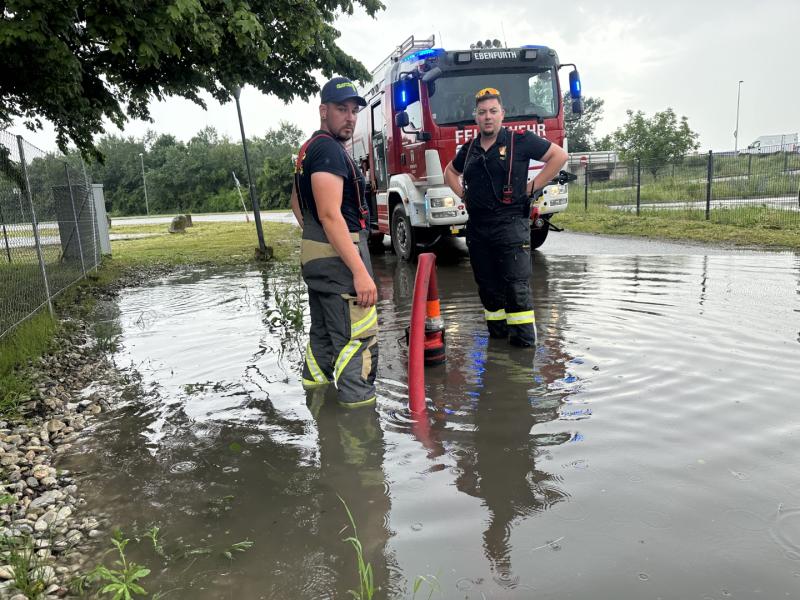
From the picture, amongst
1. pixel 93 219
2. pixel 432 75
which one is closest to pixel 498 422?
pixel 432 75

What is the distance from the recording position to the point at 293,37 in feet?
26.9

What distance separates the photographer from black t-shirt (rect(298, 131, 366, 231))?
340cm

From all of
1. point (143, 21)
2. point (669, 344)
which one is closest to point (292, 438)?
point (669, 344)

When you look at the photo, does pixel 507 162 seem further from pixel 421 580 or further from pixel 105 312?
pixel 105 312

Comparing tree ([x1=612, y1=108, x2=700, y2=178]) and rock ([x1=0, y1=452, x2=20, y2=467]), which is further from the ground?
tree ([x1=612, y1=108, x2=700, y2=178])

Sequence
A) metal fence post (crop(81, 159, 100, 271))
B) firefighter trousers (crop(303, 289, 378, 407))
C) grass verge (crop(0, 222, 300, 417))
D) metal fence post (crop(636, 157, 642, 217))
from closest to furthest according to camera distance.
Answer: firefighter trousers (crop(303, 289, 378, 407)) → grass verge (crop(0, 222, 300, 417)) → metal fence post (crop(81, 159, 100, 271)) → metal fence post (crop(636, 157, 642, 217))

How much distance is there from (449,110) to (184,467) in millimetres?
7497

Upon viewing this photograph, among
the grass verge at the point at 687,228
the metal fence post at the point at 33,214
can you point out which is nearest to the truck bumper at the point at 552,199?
the grass verge at the point at 687,228

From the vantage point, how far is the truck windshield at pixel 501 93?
9320 mm

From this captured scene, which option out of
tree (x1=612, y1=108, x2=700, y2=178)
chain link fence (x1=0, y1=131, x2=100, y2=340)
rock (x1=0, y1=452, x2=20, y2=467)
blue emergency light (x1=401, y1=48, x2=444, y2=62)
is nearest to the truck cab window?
blue emergency light (x1=401, y1=48, x2=444, y2=62)

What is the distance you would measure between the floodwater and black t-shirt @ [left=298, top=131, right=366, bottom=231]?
1233 millimetres

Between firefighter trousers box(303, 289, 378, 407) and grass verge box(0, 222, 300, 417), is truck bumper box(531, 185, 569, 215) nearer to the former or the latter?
grass verge box(0, 222, 300, 417)

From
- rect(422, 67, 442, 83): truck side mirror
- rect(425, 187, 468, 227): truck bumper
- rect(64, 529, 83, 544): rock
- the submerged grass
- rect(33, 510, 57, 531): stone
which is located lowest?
rect(64, 529, 83, 544): rock

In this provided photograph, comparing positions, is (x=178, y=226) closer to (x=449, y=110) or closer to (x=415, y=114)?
(x=415, y=114)
